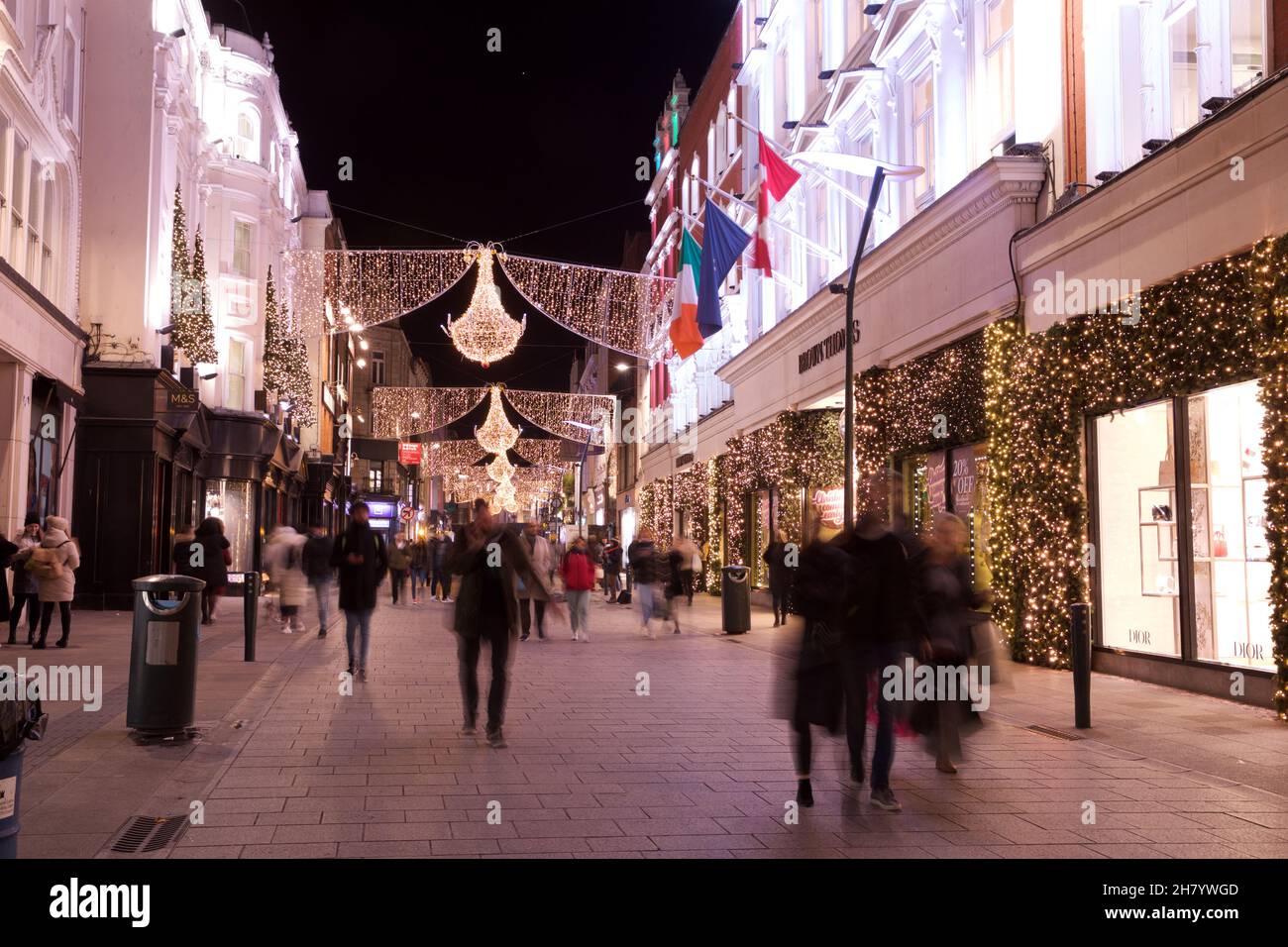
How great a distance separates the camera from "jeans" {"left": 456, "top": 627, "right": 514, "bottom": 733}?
10047 millimetres

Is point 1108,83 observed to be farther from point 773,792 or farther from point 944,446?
point 773,792

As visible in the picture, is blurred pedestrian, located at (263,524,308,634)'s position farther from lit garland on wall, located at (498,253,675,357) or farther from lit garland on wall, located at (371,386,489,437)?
lit garland on wall, located at (371,386,489,437)

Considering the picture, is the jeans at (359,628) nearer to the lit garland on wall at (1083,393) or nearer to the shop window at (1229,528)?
the lit garland on wall at (1083,393)

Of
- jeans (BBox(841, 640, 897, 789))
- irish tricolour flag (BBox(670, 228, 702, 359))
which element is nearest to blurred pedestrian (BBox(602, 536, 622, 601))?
irish tricolour flag (BBox(670, 228, 702, 359))

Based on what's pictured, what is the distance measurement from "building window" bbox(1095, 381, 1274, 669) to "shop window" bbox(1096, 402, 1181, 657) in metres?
0.01

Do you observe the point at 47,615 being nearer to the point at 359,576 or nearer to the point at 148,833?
the point at 359,576

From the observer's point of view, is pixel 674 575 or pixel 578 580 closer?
pixel 578 580

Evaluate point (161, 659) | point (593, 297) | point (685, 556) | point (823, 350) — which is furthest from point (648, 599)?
point (161, 659)

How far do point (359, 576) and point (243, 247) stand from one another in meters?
24.9

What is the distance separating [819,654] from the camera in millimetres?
7691

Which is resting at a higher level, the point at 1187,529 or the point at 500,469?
the point at 500,469

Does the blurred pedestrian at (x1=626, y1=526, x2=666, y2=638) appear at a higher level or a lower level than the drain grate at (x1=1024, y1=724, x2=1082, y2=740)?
higher

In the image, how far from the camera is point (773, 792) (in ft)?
27.1
